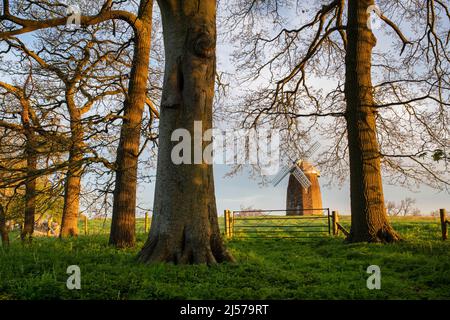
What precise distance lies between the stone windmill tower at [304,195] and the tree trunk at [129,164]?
23.8m

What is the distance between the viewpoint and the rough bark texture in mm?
33406

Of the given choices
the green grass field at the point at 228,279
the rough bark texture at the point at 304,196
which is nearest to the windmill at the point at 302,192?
the rough bark texture at the point at 304,196

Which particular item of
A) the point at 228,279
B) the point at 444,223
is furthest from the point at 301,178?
the point at 228,279

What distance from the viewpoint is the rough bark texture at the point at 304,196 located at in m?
33.4

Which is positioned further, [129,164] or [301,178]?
[301,178]

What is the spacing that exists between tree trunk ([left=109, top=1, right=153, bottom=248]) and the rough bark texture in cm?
2368

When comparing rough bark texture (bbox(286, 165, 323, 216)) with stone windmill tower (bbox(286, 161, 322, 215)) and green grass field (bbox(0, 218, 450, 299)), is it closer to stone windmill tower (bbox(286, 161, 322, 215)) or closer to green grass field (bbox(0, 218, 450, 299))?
stone windmill tower (bbox(286, 161, 322, 215))

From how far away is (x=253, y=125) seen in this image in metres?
15.4

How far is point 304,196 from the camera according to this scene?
33.5 metres

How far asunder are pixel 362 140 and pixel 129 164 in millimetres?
7284

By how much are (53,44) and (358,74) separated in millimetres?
9980

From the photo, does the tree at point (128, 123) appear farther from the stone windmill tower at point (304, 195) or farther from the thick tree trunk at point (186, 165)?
the stone windmill tower at point (304, 195)

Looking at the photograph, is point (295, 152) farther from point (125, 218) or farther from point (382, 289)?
point (382, 289)

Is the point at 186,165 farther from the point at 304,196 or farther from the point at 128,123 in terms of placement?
the point at 304,196
